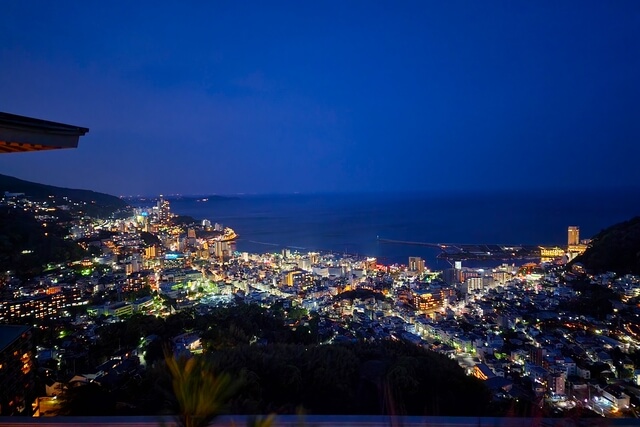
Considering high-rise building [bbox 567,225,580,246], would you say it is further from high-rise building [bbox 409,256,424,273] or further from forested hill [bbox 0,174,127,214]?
forested hill [bbox 0,174,127,214]

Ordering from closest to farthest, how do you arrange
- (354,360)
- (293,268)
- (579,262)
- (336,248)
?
(354,360)
(579,262)
(293,268)
(336,248)

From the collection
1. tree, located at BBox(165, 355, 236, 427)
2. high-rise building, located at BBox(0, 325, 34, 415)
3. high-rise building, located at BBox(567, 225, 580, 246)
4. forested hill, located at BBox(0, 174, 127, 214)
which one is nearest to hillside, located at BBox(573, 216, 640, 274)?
high-rise building, located at BBox(567, 225, 580, 246)

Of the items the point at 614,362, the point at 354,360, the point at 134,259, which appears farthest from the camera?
the point at 134,259

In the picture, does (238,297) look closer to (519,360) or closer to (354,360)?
(519,360)

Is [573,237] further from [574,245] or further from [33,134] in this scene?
[33,134]

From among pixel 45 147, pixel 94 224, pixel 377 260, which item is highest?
pixel 45 147

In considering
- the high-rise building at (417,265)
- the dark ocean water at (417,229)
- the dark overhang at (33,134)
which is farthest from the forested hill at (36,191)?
the dark overhang at (33,134)

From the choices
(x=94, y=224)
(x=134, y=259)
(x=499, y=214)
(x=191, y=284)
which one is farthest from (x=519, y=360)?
(x=499, y=214)

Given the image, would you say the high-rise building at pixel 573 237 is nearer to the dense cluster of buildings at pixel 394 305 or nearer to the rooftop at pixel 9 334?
the dense cluster of buildings at pixel 394 305
